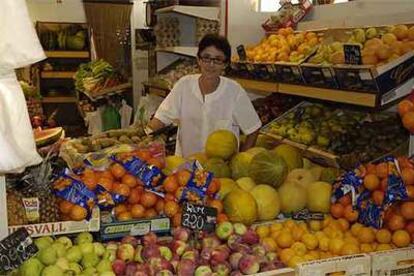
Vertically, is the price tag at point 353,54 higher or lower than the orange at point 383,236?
higher

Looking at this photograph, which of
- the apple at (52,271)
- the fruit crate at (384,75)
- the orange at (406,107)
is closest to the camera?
the apple at (52,271)

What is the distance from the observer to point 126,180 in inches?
70.8

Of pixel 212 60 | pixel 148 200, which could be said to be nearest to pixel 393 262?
pixel 148 200

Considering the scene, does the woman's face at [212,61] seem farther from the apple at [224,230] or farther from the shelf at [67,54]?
the shelf at [67,54]

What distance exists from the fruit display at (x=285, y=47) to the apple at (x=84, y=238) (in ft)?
6.26

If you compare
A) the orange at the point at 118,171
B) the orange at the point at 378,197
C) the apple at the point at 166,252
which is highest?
the orange at the point at 118,171

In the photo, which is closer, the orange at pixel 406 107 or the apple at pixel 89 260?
the apple at pixel 89 260

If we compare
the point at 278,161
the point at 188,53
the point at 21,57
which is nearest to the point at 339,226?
the point at 278,161

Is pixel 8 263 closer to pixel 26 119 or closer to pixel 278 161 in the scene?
pixel 26 119

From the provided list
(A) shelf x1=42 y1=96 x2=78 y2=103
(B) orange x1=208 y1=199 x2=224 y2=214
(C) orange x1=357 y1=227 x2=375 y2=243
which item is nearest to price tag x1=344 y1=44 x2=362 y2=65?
(C) orange x1=357 y1=227 x2=375 y2=243

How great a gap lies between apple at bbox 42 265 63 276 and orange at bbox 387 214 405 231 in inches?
44.8

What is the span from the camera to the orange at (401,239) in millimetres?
1728

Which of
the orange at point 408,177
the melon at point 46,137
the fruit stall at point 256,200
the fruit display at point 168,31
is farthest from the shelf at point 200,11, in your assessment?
the orange at point 408,177

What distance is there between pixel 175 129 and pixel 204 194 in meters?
2.29
